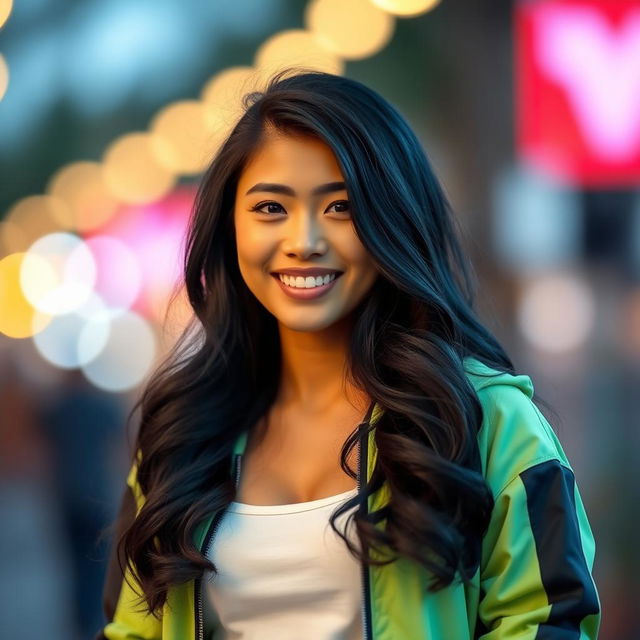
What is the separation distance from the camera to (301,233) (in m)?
2.38

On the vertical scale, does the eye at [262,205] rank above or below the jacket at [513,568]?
above

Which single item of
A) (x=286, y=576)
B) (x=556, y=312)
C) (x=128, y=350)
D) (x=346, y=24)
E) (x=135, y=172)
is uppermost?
(x=346, y=24)

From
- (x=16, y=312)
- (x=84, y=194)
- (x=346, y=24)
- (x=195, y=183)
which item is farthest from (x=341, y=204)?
(x=16, y=312)

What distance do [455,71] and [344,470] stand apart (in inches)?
221

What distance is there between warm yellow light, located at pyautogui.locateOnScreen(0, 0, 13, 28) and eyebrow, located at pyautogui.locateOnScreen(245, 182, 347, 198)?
4.43 metres

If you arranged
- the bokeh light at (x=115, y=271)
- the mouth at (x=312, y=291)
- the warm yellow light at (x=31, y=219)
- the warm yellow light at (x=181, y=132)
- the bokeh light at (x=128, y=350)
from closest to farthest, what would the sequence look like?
the mouth at (x=312, y=291)
the warm yellow light at (x=181, y=132)
the warm yellow light at (x=31, y=219)
the bokeh light at (x=115, y=271)
the bokeh light at (x=128, y=350)

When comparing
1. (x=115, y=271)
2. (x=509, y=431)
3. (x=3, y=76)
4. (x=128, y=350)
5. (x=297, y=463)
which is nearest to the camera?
(x=509, y=431)

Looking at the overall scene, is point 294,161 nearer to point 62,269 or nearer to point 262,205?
point 262,205

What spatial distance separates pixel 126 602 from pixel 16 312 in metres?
11.0

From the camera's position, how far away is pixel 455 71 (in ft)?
25.1

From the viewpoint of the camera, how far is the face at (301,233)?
2393 millimetres

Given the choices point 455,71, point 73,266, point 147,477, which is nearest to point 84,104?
point 455,71

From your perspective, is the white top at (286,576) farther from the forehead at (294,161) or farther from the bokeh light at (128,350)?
the bokeh light at (128,350)

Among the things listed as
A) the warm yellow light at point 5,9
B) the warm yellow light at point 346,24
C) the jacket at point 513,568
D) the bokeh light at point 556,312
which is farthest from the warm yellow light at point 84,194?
the jacket at point 513,568
